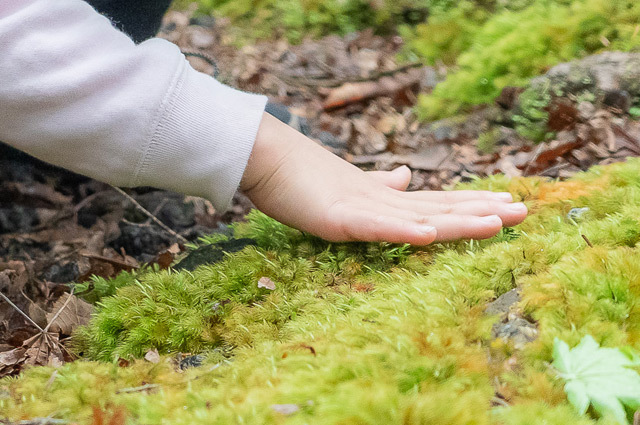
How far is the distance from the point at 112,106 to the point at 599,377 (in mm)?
1667

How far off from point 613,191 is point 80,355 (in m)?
1.88

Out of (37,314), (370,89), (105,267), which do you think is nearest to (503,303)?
(37,314)

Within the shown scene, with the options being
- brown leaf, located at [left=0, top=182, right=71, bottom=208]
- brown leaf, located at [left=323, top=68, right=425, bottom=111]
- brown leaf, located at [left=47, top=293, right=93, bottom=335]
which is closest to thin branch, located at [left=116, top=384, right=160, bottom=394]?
brown leaf, located at [left=47, top=293, right=93, bottom=335]

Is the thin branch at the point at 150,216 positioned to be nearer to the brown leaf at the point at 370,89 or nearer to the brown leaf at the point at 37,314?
the brown leaf at the point at 37,314

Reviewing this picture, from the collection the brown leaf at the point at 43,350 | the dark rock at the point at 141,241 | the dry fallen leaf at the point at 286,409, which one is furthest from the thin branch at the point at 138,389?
the dark rock at the point at 141,241

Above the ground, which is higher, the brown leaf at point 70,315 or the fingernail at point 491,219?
the fingernail at point 491,219

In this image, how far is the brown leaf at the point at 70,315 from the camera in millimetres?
1686

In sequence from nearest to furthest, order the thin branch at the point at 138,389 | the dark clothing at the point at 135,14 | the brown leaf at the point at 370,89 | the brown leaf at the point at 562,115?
1. the thin branch at the point at 138,389
2. the dark clothing at the point at 135,14
3. the brown leaf at the point at 562,115
4. the brown leaf at the point at 370,89

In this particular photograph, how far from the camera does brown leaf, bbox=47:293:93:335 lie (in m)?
1.69

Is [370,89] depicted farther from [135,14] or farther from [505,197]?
[505,197]

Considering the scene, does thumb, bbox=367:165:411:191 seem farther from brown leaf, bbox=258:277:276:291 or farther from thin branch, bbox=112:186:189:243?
thin branch, bbox=112:186:189:243

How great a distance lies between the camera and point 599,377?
901 mm

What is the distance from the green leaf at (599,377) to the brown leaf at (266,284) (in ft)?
2.98

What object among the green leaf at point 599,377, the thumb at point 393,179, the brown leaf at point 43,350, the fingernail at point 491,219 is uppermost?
the green leaf at point 599,377
